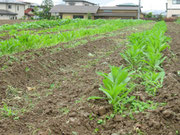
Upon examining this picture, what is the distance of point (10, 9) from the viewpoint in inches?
1823

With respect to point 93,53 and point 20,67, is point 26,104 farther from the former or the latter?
point 93,53

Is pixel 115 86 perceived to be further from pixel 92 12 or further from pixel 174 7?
pixel 92 12

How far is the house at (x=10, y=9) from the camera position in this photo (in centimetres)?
4375

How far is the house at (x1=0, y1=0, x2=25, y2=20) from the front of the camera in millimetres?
43750

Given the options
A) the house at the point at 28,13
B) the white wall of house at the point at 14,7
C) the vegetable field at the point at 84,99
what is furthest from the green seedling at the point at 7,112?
the house at the point at 28,13

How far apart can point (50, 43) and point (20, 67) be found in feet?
8.64

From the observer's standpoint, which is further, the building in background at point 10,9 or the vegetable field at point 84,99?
the building in background at point 10,9

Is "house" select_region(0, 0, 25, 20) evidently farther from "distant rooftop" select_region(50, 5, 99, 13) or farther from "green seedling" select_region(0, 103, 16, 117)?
"green seedling" select_region(0, 103, 16, 117)

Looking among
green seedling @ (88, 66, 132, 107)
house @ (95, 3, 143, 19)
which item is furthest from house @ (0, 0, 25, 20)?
green seedling @ (88, 66, 132, 107)

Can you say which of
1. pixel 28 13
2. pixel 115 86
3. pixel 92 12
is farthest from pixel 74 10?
pixel 115 86

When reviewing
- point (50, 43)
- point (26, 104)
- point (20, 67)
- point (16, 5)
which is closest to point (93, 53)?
point (50, 43)

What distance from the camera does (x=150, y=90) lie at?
9.44ft

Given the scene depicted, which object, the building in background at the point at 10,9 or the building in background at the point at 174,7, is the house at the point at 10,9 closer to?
the building in background at the point at 10,9

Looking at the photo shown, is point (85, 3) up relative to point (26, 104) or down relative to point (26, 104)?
up
